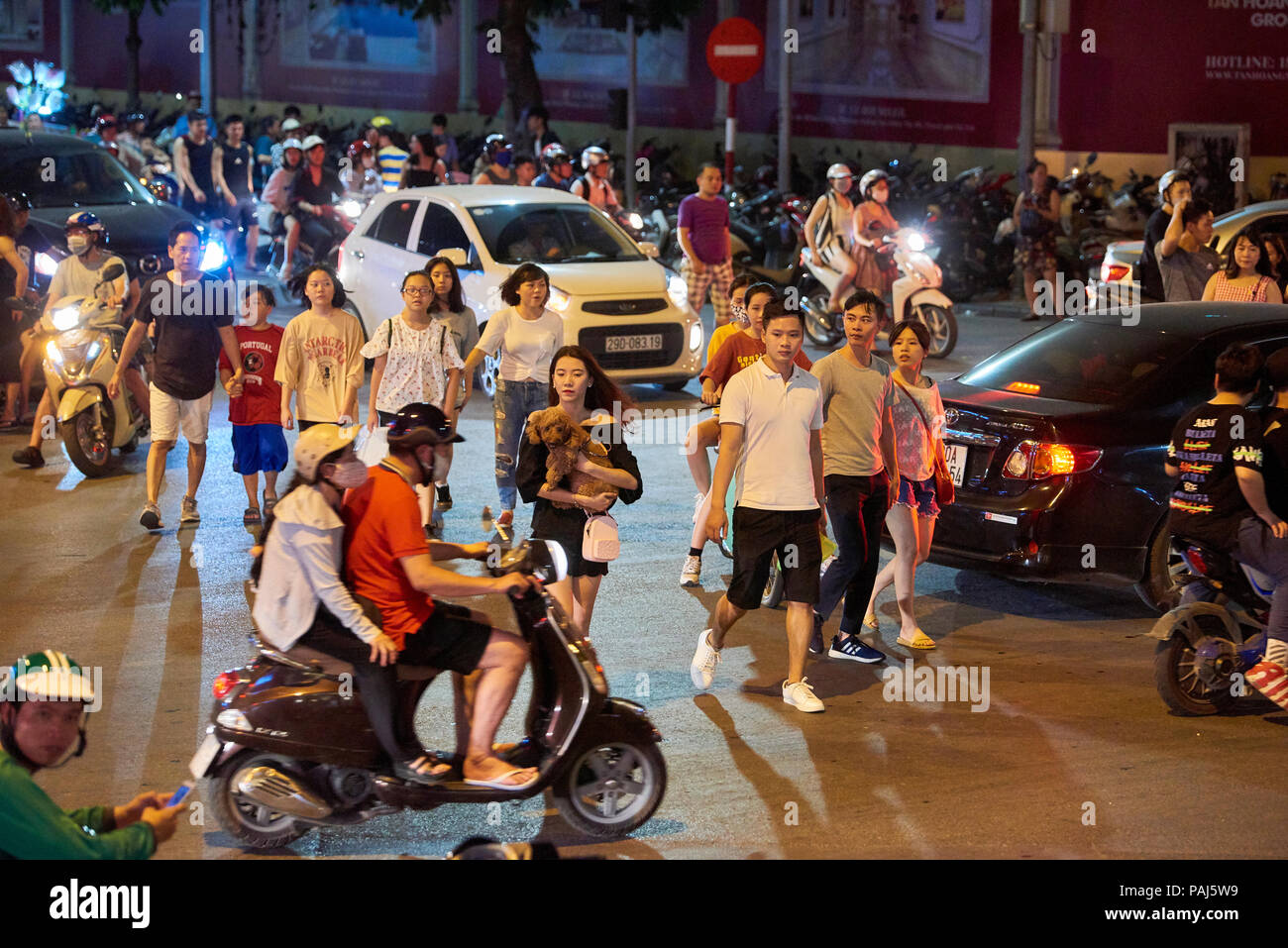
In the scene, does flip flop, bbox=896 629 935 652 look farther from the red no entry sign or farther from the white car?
the red no entry sign

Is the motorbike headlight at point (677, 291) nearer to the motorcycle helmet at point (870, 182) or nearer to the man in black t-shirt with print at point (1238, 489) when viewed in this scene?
the motorcycle helmet at point (870, 182)

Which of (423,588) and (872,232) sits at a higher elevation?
(872,232)

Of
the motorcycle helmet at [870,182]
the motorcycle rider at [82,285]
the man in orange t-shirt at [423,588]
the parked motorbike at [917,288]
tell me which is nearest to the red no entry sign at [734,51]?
the parked motorbike at [917,288]

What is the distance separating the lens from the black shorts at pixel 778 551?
23.2 ft

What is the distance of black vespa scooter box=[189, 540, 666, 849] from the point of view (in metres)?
5.48

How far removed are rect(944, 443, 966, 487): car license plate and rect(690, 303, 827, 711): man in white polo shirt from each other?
63.1 inches

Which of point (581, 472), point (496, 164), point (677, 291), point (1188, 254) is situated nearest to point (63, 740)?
point (581, 472)

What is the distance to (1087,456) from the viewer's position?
8.20 metres

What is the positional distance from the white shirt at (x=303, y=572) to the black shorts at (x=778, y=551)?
218 cm

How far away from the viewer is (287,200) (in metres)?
19.9

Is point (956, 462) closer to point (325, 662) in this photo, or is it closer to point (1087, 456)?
point (1087, 456)

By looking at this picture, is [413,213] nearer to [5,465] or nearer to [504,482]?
[5,465]

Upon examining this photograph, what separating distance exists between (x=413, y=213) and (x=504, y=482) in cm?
701

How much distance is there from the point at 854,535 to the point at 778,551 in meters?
0.67
